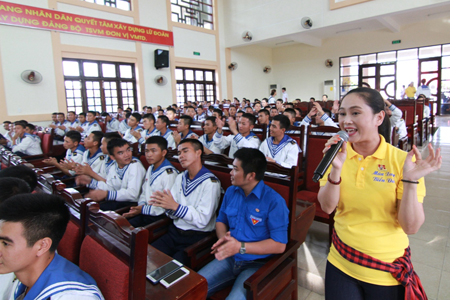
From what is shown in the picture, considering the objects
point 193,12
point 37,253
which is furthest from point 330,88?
point 37,253

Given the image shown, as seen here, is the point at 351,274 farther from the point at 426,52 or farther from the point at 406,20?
the point at 426,52

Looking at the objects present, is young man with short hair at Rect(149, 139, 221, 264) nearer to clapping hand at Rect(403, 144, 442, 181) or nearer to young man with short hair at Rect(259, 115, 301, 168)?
young man with short hair at Rect(259, 115, 301, 168)

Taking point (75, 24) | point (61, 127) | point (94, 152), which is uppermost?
point (75, 24)

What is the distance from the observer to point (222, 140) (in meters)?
3.56

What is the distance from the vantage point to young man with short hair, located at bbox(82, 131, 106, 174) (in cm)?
288

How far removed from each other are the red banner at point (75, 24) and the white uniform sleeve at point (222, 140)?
21.8ft

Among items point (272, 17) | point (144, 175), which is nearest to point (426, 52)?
point (272, 17)

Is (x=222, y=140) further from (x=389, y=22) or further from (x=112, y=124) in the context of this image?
(x=389, y=22)

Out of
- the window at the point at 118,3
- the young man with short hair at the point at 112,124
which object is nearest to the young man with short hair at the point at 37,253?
the young man with short hair at the point at 112,124

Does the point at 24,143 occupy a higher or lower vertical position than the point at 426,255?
higher

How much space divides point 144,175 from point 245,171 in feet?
3.99

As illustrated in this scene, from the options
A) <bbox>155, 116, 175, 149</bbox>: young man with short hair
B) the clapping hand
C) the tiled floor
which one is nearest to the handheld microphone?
the clapping hand

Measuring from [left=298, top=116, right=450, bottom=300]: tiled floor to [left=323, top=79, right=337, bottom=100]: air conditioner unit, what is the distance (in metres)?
10.2

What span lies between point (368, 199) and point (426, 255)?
64.0 inches
